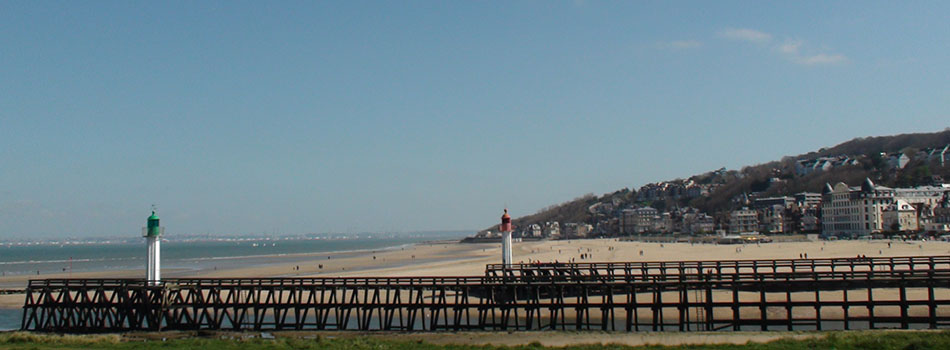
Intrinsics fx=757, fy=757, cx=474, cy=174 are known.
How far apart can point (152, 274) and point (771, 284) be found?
22.9 metres

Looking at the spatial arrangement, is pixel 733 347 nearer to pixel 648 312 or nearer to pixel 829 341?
pixel 829 341

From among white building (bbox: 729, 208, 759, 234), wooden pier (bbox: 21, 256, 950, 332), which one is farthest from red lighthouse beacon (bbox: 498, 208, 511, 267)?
white building (bbox: 729, 208, 759, 234)

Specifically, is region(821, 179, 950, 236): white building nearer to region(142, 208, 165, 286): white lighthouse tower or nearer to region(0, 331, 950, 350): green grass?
region(0, 331, 950, 350): green grass

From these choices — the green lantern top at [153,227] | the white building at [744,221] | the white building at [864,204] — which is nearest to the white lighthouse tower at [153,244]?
the green lantern top at [153,227]

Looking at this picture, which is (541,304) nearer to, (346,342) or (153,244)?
(346,342)

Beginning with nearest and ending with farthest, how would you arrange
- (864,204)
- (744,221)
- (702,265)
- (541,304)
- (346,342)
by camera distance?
1. (346,342)
2. (541,304)
3. (702,265)
4. (864,204)
5. (744,221)

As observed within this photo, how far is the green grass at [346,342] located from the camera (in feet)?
65.5

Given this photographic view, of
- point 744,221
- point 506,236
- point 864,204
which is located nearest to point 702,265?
point 506,236

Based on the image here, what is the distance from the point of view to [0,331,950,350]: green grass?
19953 millimetres

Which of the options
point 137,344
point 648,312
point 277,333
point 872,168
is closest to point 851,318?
point 648,312

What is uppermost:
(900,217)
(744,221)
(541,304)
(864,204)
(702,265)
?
(864,204)

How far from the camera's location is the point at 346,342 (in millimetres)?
23141

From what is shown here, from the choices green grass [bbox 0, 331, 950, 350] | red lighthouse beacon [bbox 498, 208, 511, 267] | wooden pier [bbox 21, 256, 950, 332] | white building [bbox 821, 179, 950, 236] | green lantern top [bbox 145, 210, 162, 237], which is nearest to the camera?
green grass [bbox 0, 331, 950, 350]

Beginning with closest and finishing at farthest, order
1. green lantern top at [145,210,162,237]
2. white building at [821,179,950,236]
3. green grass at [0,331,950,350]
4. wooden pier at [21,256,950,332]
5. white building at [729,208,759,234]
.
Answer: green grass at [0,331,950,350]
wooden pier at [21,256,950,332]
green lantern top at [145,210,162,237]
white building at [821,179,950,236]
white building at [729,208,759,234]
